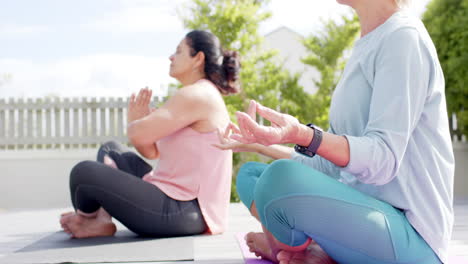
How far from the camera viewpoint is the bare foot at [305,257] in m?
1.76

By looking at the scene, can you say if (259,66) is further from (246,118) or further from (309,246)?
(246,118)

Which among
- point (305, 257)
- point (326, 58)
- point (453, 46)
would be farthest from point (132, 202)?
point (453, 46)

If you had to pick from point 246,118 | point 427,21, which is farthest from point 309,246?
point 427,21

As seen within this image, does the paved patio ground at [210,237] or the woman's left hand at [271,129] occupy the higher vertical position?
the woman's left hand at [271,129]

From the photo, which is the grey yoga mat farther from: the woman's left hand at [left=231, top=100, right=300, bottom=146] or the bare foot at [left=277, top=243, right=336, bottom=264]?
the woman's left hand at [left=231, top=100, right=300, bottom=146]

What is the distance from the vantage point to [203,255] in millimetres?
2369

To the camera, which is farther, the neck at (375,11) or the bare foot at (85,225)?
the bare foot at (85,225)

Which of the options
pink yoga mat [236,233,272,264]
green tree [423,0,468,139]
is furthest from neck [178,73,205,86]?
green tree [423,0,468,139]

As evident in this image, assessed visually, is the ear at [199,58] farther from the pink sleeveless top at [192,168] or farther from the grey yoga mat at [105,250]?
the grey yoga mat at [105,250]

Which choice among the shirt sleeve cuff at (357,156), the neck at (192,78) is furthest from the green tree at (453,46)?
the shirt sleeve cuff at (357,156)

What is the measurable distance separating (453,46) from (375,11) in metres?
6.52

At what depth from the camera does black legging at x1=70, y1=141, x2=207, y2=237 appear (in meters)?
2.74

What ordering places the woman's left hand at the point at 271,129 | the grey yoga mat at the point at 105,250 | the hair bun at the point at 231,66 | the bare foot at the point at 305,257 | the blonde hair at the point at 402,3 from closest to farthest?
the woman's left hand at the point at 271,129
the blonde hair at the point at 402,3
the bare foot at the point at 305,257
the grey yoga mat at the point at 105,250
the hair bun at the point at 231,66

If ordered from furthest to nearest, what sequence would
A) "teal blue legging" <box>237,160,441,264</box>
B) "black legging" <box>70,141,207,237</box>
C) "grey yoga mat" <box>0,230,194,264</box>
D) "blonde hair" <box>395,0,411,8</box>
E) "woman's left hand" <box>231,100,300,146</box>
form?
1. "black legging" <box>70,141,207,237</box>
2. "grey yoga mat" <box>0,230,194,264</box>
3. "blonde hair" <box>395,0,411,8</box>
4. "teal blue legging" <box>237,160,441,264</box>
5. "woman's left hand" <box>231,100,300,146</box>
